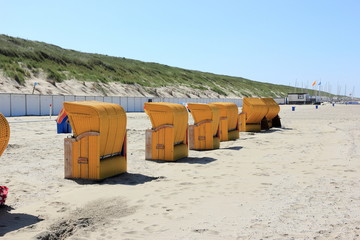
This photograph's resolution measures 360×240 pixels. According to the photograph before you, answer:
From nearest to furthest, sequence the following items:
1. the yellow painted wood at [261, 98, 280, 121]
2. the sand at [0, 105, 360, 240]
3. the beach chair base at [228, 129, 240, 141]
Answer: the sand at [0, 105, 360, 240], the beach chair base at [228, 129, 240, 141], the yellow painted wood at [261, 98, 280, 121]

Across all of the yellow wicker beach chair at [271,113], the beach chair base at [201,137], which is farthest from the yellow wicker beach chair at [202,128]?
the yellow wicker beach chair at [271,113]

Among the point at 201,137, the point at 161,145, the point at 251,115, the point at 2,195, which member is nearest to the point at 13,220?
the point at 2,195

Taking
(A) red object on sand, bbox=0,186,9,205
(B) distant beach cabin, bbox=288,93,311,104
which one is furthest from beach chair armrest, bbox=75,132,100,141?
(B) distant beach cabin, bbox=288,93,311,104

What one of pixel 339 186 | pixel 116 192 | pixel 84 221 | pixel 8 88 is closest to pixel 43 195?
pixel 116 192

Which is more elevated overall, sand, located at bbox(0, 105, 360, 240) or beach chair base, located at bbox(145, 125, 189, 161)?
beach chair base, located at bbox(145, 125, 189, 161)

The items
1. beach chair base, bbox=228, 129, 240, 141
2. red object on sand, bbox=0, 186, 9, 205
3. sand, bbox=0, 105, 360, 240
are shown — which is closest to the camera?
sand, bbox=0, 105, 360, 240

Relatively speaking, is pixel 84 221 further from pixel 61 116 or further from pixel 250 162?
pixel 61 116

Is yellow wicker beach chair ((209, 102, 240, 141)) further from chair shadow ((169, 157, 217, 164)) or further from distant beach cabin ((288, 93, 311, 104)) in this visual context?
distant beach cabin ((288, 93, 311, 104))

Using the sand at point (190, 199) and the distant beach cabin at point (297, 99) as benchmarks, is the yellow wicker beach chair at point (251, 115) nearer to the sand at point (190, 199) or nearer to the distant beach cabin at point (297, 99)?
the sand at point (190, 199)

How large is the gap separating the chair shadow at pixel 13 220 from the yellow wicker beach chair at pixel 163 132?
5000 mm

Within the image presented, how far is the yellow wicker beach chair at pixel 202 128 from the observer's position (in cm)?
1273

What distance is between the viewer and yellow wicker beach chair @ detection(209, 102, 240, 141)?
593 inches

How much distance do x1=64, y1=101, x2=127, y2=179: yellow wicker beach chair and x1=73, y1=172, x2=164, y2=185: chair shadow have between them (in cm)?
11

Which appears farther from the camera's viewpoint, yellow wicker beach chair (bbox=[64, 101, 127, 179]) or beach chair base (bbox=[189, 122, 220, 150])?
beach chair base (bbox=[189, 122, 220, 150])
